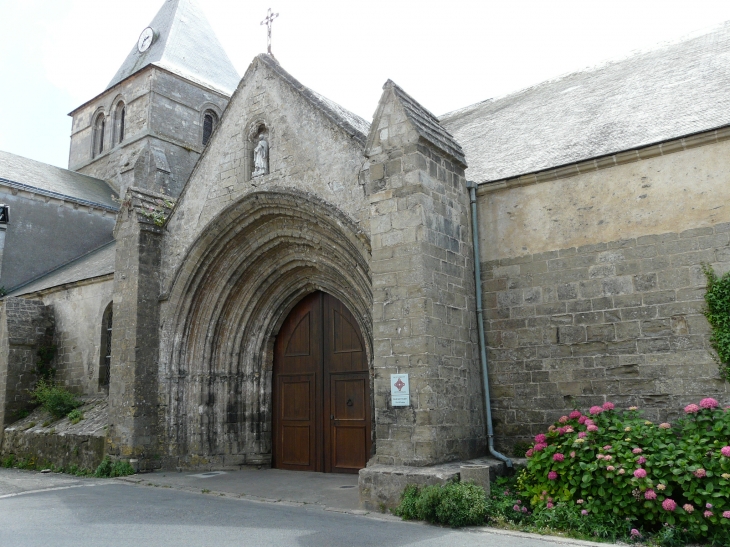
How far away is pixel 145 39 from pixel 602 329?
2482 centimetres

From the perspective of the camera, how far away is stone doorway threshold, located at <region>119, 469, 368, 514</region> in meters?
7.52

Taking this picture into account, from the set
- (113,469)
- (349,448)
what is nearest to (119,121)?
Result: (113,469)

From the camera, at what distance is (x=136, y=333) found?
10.3m

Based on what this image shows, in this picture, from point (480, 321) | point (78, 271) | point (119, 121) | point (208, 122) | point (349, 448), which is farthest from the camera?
point (208, 122)

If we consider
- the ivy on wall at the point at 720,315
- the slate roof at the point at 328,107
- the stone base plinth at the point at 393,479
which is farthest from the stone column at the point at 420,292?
the ivy on wall at the point at 720,315

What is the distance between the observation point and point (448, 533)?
5.61m

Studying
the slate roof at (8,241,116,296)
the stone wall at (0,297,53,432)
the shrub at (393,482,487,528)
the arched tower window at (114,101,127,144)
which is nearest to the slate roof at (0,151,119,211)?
the slate roof at (8,241,116,296)

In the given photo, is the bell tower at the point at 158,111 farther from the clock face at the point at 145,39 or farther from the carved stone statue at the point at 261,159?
the carved stone statue at the point at 261,159

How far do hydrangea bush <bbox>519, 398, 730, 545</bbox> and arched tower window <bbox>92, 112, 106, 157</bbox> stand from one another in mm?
22706

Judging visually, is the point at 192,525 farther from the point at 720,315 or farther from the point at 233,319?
the point at 720,315

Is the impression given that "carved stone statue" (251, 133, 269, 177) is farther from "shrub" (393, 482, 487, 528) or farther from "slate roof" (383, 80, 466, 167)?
"shrub" (393, 482, 487, 528)

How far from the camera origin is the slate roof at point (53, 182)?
18.5m

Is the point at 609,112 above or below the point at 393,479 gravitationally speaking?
above

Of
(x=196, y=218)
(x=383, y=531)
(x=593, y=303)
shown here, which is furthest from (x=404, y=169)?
(x=196, y=218)
